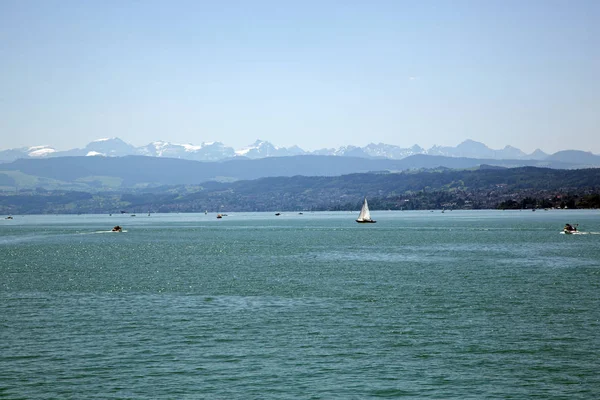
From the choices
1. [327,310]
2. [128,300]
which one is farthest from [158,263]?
[327,310]

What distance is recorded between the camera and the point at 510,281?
7494 cm

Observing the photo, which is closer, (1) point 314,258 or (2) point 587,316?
(2) point 587,316

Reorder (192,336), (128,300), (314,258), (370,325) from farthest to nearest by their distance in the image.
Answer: (314,258)
(128,300)
(370,325)
(192,336)

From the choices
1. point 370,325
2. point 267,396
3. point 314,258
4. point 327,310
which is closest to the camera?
point 267,396

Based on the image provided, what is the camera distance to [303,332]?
153 feet

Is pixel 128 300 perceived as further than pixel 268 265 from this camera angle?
No

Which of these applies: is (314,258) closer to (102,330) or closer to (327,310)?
(327,310)

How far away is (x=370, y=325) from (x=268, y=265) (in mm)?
51325

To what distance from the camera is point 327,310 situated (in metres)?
56.2

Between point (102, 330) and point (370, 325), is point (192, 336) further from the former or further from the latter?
point (370, 325)

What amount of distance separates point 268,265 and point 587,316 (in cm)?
5520

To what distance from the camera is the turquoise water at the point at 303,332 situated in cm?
3422

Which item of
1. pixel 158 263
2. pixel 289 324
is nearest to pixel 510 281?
pixel 289 324

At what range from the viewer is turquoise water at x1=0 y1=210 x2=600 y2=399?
3422 centimetres
